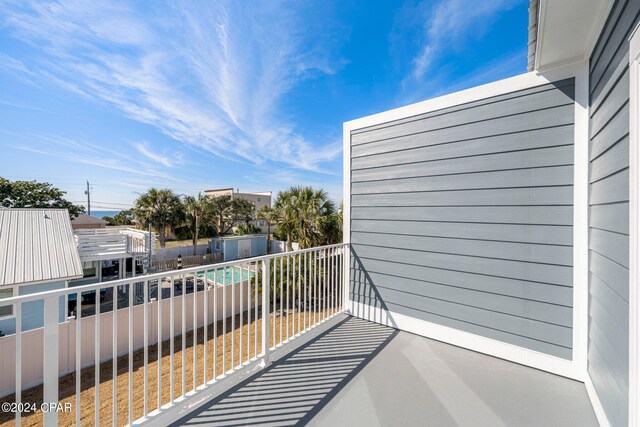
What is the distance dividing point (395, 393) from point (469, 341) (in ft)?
3.33

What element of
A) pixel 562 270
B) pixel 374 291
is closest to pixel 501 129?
pixel 562 270

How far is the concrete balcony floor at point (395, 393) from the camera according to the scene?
1.50 metres

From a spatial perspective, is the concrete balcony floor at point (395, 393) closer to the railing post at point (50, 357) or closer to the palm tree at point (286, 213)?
the railing post at point (50, 357)

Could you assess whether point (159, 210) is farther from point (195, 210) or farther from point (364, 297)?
point (364, 297)

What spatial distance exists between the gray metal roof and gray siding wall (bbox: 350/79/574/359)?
735 cm

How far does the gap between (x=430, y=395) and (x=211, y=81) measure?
23.8 feet

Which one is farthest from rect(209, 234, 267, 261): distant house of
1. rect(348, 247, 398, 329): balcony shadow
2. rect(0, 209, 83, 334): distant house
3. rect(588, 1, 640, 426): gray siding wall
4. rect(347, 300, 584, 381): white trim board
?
rect(588, 1, 640, 426): gray siding wall

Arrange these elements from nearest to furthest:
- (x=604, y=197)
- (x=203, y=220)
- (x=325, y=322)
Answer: (x=604, y=197) → (x=325, y=322) → (x=203, y=220)

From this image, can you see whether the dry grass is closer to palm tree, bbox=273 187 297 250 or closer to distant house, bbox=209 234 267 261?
palm tree, bbox=273 187 297 250

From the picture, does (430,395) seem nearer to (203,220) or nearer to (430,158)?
(430,158)

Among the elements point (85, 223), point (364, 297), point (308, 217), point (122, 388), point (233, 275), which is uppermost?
point (308, 217)

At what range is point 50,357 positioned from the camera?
39.2 inches

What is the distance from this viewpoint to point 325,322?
278 cm

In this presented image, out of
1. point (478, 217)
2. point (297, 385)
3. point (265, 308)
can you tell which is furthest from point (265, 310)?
point (478, 217)
